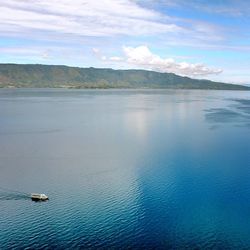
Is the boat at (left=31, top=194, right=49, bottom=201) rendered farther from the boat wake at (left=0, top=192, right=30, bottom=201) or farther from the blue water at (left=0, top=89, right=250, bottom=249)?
the boat wake at (left=0, top=192, right=30, bottom=201)

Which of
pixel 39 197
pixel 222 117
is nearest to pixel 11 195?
pixel 39 197

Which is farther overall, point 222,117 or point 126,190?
point 222,117

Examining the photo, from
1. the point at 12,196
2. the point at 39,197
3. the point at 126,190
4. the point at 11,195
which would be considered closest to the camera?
the point at 39,197

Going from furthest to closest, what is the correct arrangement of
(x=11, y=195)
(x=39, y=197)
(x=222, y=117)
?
(x=222, y=117)
(x=11, y=195)
(x=39, y=197)

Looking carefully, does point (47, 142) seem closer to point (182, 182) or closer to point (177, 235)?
point (182, 182)

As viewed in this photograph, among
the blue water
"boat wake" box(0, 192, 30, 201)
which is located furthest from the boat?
"boat wake" box(0, 192, 30, 201)

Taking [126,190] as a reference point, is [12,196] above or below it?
below

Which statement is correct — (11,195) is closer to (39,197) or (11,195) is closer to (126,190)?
(39,197)

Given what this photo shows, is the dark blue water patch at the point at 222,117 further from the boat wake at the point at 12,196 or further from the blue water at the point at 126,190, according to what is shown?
the boat wake at the point at 12,196
